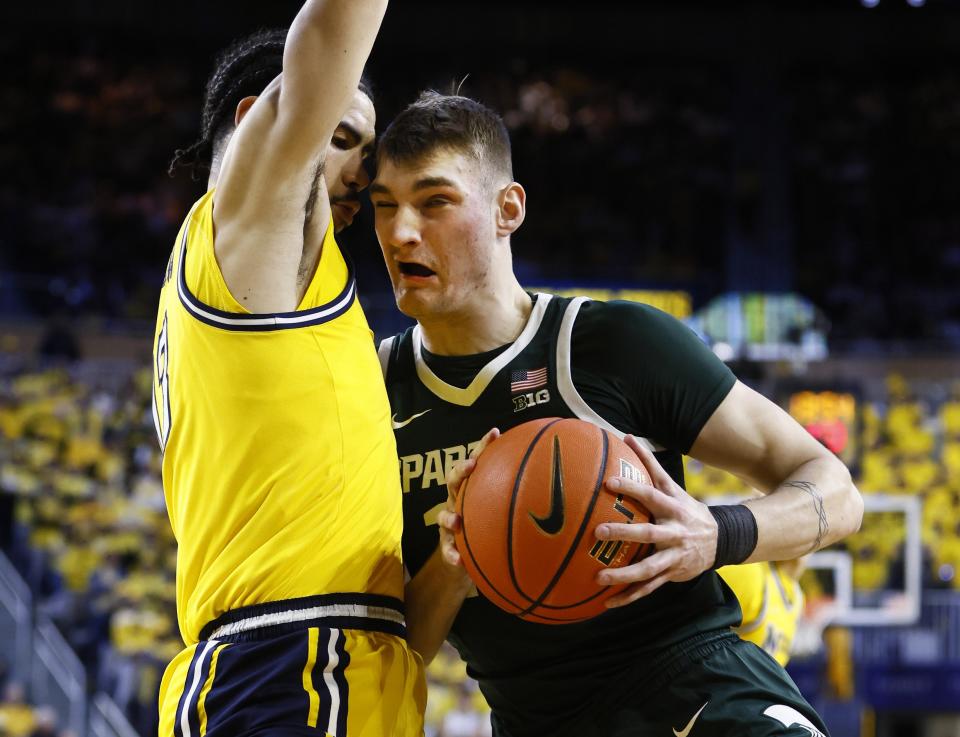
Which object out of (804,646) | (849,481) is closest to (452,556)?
(849,481)

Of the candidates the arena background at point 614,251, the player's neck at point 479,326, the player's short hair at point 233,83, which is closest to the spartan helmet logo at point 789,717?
the player's neck at point 479,326

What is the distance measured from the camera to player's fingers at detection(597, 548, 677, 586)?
2.35m

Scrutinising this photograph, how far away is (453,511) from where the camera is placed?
260cm

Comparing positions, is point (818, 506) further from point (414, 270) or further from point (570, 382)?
point (414, 270)

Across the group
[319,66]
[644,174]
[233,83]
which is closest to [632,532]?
[319,66]

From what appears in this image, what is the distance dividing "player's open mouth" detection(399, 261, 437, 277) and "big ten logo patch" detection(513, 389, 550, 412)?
0.39m

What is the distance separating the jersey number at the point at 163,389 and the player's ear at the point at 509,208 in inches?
36.7

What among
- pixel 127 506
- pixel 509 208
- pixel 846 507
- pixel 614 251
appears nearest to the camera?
pixel 846 507

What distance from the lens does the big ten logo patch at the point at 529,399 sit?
294cm

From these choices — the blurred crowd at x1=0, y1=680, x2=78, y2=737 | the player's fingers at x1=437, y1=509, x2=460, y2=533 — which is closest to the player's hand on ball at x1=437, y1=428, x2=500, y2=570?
the player's fingers at x1=437, y1=509, x2=460, y2=533

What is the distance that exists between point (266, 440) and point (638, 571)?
83cm

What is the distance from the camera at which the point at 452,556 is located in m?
2.59

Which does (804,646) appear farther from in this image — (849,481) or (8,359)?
(849,481)

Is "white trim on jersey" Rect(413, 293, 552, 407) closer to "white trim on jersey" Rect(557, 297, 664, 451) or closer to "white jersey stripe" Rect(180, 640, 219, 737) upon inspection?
"white trim on jersey" Rect(557, 297, 664, 451)
